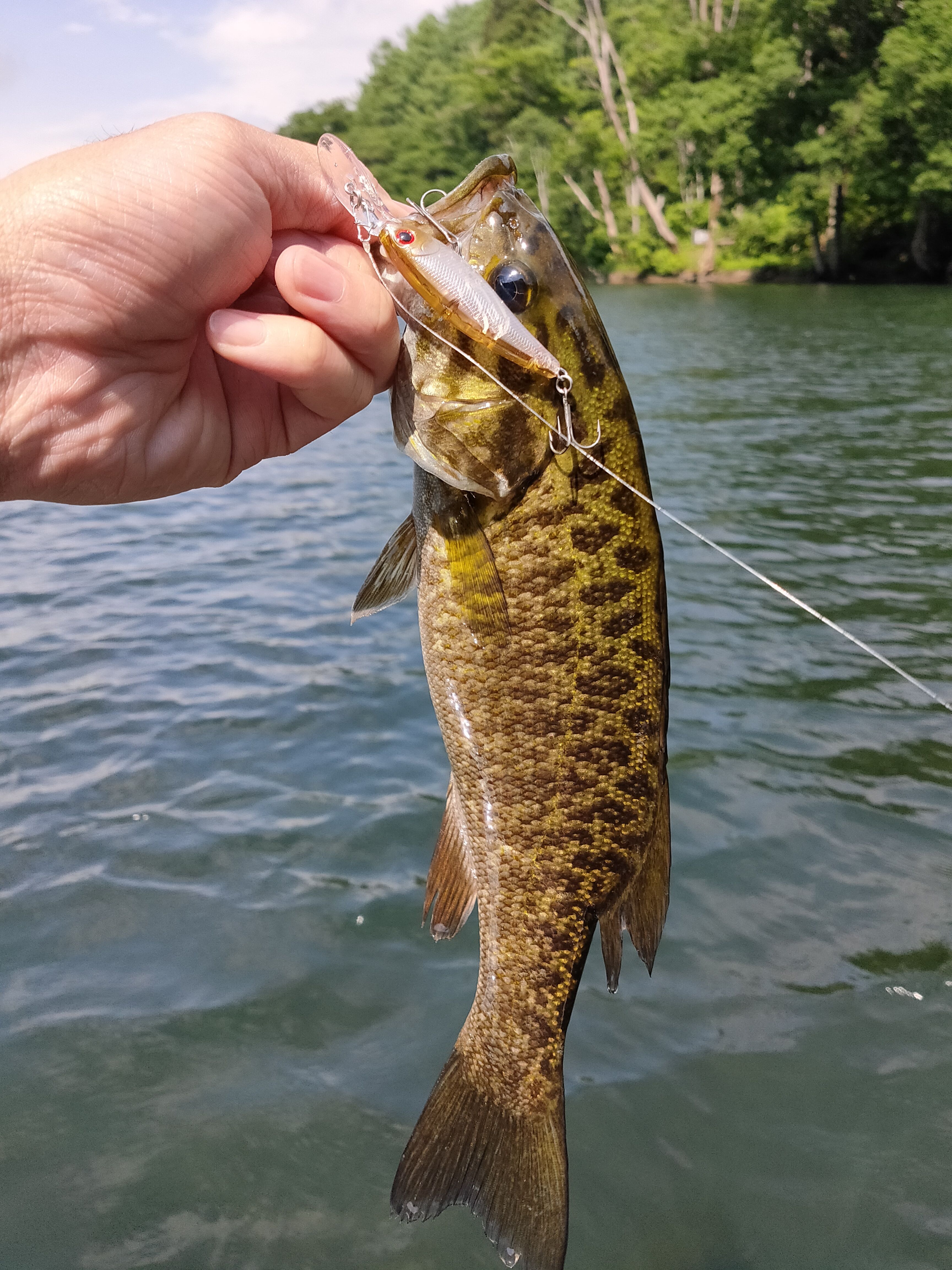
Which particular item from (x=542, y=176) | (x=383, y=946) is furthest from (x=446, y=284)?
(x=542, y=176)

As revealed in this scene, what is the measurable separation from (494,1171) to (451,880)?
711 mm

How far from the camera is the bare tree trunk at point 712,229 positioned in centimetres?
4688

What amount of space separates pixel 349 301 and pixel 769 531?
8.71 m

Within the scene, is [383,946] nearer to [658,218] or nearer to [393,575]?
[393,575]

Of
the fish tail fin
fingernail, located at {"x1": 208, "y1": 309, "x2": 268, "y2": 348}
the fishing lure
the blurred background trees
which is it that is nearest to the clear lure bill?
the fishing lure

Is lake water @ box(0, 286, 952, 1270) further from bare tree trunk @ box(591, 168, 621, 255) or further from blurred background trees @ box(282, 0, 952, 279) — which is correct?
bare tree trunk @ box(591, 168, 621, 255)

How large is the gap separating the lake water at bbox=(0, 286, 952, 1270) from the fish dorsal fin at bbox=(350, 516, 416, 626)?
2.26m

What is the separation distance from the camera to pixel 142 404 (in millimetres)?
2447

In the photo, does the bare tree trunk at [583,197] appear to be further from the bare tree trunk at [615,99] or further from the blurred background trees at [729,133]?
the bare tree trunk at [615,99]

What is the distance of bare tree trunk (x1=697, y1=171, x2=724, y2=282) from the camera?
46.9 metres

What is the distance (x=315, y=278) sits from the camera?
2.12 meters

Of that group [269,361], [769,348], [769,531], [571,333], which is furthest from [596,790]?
[769,348]

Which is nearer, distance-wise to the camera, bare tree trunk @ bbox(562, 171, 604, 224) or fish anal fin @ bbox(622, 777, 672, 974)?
fish anal fin @ bbox(622, 777, 672, 974)

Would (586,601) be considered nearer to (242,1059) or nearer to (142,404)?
(142,404)
